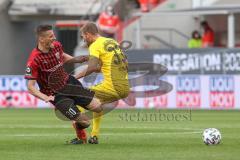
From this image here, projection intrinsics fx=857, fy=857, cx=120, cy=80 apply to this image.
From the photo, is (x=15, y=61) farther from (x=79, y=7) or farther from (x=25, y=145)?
(x=25, y=145)

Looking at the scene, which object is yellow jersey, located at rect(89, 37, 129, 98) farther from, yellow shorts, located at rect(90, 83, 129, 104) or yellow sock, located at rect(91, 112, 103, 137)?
yellow sock, located at rect(91, 112, 103, 137)

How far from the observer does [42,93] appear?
14789 millimetres

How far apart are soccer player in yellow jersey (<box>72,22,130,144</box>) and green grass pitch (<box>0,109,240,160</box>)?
2.81 ft

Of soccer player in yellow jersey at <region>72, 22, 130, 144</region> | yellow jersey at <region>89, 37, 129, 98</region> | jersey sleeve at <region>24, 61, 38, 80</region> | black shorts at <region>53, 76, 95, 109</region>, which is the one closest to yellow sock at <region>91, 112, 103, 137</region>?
soccer player in yellow jersey at <region>72, 22, 130, 144</region>

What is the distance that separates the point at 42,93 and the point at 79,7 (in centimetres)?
2297

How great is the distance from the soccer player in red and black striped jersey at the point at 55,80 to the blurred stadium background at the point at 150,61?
77 centimetres

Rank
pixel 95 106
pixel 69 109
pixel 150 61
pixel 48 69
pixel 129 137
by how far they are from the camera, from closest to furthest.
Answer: pixel 69 109 → pixel 48 69 → pixel 95 106 → pixel 129 137 → pixel 150 61

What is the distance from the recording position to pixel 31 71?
47.8 feet

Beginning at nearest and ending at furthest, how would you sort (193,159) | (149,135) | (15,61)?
(193,159), (149,135), (15,61)

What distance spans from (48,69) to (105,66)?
42.0 inches

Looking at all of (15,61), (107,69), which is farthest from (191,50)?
(107,69)

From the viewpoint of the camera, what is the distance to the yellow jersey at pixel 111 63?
15.0 metres

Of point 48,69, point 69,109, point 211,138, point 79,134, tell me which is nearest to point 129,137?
point 79,134

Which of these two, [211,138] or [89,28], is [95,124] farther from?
[211,138]
